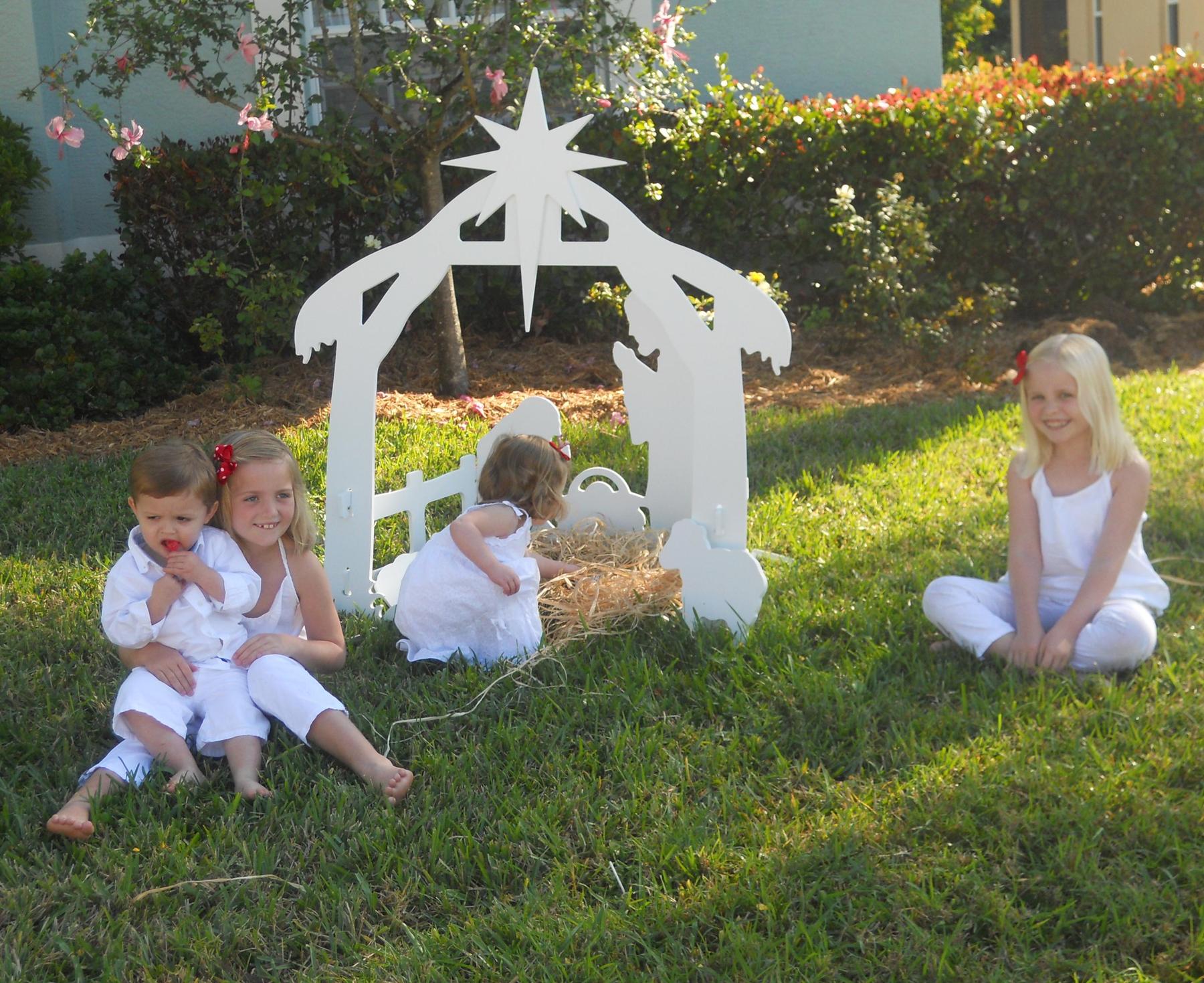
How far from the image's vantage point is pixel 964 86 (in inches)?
335

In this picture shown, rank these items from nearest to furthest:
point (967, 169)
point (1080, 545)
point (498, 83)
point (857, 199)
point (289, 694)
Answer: point (289, 694) < point (1080, 545) < point (498, 83) < point (967, 169) < point (857, 199)

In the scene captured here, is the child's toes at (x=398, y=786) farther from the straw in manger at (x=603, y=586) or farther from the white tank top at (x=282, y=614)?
the straw in manger at (x=603, y=586)

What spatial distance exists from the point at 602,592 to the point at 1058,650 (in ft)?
4.74

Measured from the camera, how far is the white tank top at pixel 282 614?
3.44m

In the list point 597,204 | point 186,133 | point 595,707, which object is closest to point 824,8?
point 186,133

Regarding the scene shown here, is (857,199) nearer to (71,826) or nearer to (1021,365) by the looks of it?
(1021,365)

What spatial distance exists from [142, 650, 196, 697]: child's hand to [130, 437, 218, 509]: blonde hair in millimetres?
238

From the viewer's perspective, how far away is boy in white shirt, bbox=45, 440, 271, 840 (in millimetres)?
3074

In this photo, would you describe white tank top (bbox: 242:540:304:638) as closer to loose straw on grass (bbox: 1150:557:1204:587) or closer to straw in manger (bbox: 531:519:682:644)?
straw in manger (bbox: 531:519:682:644)

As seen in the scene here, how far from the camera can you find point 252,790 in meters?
2.91

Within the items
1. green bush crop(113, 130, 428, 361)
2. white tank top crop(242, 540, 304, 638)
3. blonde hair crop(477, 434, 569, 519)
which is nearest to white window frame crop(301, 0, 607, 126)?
green bush crop(113, 130, 428, 361)

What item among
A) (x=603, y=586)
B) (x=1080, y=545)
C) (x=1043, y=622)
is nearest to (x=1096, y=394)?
(x=1080, y=545)

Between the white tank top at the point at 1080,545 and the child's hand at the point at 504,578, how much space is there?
1595mm

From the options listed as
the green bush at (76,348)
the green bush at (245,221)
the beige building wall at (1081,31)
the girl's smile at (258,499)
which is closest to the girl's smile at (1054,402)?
the girl's smile at (258,499)
